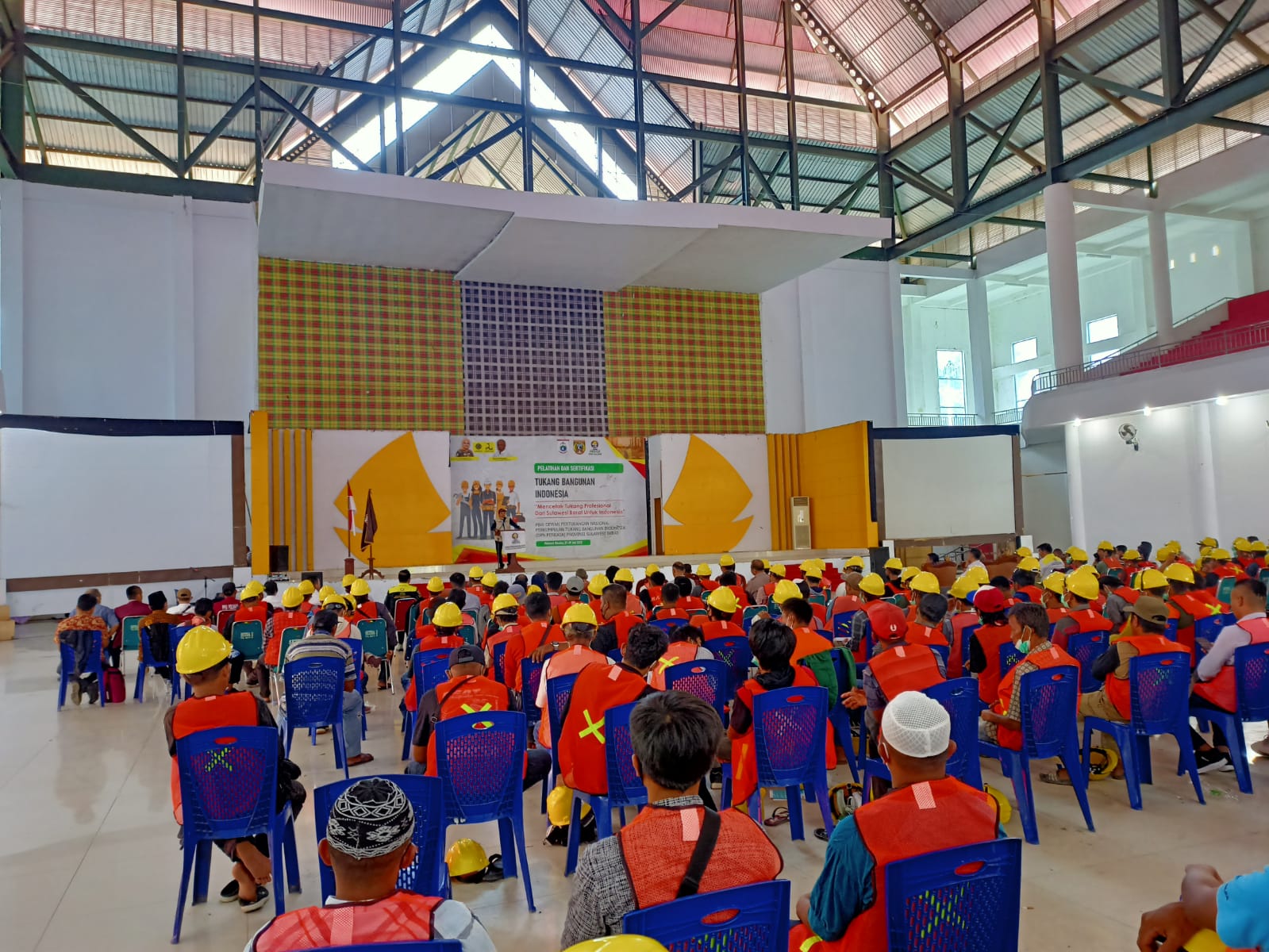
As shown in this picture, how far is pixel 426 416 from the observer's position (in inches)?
655

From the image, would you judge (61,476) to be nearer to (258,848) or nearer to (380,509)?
(380,509)

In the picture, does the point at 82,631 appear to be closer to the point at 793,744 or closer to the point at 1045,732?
the point at 793,744

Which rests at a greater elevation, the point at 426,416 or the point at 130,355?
the point at 130,355

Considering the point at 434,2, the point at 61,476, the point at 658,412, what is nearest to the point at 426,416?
the point at 658,412

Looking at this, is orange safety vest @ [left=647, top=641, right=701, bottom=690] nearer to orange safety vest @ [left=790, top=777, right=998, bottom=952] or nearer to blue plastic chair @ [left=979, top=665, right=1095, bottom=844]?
blue plastic chair @ [left=979, top=665, right=1095, bottom=844]

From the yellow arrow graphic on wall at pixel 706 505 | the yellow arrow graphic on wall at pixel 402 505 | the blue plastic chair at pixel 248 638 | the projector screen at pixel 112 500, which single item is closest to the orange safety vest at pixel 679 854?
the blue plastic chair at pixel 248 638

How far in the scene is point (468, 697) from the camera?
3.70 m

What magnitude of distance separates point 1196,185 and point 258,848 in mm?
21218

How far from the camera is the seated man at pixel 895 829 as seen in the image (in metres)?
1.94

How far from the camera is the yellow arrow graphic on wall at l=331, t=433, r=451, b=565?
15648mm

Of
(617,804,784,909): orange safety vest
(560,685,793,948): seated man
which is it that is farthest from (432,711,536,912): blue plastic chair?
(617,804,784,909): orange safety vest

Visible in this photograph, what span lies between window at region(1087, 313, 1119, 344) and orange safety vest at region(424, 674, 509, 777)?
84.6 ft

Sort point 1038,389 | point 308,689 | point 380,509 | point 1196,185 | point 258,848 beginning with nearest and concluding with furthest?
point 258,848 < point 308,689 < point 380,509 < point 1196,185 < point 1038,389

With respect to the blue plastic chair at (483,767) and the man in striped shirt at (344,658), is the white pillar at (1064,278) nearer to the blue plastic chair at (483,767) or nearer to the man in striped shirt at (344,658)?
the man in striped shirt at (344,658)
